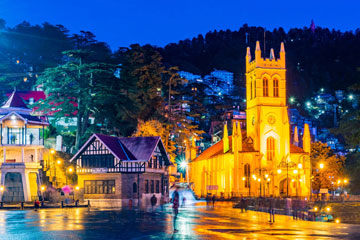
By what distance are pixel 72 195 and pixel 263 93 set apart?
118 ft

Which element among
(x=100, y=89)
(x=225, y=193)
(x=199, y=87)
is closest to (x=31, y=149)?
(x=100, y=89)

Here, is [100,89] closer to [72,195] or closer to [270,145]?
[72,195]

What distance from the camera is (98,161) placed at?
56.0m

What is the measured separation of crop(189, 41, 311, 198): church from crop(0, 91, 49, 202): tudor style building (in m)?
26.6

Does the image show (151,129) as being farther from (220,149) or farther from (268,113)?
(220,149)

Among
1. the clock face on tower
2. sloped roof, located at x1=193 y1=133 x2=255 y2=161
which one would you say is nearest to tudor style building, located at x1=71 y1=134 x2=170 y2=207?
sloped roof, located at x1=193 y1=133 x2=255 y2=161

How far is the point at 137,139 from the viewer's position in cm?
5809

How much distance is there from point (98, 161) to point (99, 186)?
2.83 metres

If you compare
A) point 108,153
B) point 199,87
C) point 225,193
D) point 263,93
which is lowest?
point 225,193

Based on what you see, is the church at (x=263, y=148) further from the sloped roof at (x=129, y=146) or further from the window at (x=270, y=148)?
the sloped roof at (x=129, y=146)

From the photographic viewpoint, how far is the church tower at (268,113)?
77.4 metres

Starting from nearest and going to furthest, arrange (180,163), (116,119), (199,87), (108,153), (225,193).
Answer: (108,153) → (116,119) → (225,193) → (180,163) → (199,87)

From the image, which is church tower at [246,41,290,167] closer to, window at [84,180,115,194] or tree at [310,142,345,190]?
tree at [310,142,345,190]

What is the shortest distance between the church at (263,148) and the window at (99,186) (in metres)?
21.3
